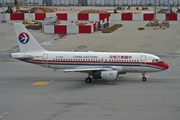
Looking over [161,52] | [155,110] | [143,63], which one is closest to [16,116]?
[155,110]

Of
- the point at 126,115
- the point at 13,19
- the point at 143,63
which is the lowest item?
the point at 126,115

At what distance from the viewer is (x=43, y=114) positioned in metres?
31.1

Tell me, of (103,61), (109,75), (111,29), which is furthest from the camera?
(111,29)

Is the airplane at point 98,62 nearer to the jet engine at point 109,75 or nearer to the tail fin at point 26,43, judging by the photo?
the jet engine at point 109,75

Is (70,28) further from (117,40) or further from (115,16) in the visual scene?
(115,16)

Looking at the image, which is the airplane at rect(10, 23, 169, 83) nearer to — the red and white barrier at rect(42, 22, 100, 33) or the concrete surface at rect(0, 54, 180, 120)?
the concrete surface at rect(0, 54, 180, 120)

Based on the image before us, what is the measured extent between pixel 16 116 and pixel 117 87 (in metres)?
15.5

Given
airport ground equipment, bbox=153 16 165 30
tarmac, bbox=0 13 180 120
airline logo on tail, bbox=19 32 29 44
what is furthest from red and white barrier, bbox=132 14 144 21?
airline logo on tail, bbox=19 32 29 44

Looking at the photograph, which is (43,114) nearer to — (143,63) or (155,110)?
(155,110)

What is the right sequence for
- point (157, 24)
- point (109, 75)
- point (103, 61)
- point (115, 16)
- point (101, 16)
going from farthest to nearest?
point (115, 16) < point (101, 16) < point (157, 24) < point (103, 61) < point (109, 75)

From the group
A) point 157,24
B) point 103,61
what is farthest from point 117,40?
point 103,61

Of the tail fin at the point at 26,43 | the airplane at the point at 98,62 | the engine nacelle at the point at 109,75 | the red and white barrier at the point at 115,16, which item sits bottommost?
the engine nacelle at the point at 109,75

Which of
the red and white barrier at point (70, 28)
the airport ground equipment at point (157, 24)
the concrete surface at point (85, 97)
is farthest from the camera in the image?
the airport ground equipment at point (157, 24)

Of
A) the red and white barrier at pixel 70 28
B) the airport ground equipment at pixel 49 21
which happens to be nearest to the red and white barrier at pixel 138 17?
the red and white barrier at pixel 70 28
